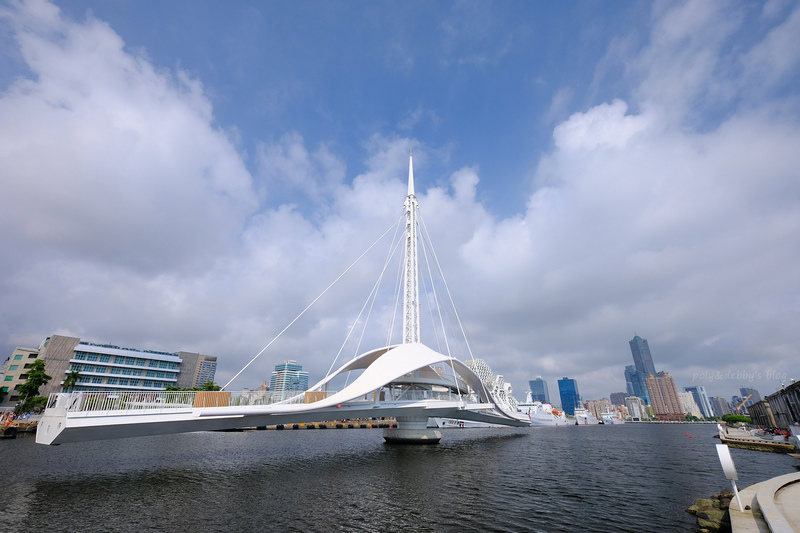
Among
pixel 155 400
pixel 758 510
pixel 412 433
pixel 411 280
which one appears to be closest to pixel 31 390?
pixel 155 400

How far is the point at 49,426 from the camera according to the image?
1669 cm

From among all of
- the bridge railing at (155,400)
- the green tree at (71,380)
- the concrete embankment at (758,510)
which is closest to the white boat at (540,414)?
the bridge railing at (155,400)

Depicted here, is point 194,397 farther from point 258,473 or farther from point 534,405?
point 534,405

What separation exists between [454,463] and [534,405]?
91.9m

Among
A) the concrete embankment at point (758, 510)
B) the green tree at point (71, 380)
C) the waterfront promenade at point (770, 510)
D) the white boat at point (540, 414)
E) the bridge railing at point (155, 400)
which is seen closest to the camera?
the waterfront promenade at point (770, 510)

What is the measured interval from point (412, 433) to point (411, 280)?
15.8 metres

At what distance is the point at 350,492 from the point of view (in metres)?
15.2

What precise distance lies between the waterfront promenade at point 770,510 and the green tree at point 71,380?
8431cm

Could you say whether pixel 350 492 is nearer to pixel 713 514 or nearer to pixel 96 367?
pixel 713 514

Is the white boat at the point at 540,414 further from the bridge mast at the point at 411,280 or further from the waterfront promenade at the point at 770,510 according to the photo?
the waterfront promenade at the point at 770,510

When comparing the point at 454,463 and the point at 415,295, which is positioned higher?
the point at 415,295

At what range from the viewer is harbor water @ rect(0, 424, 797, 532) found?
11.3m

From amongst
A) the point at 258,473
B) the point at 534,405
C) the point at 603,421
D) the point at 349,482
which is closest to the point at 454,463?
the point at 349,482

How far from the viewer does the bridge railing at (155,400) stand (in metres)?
16.5
